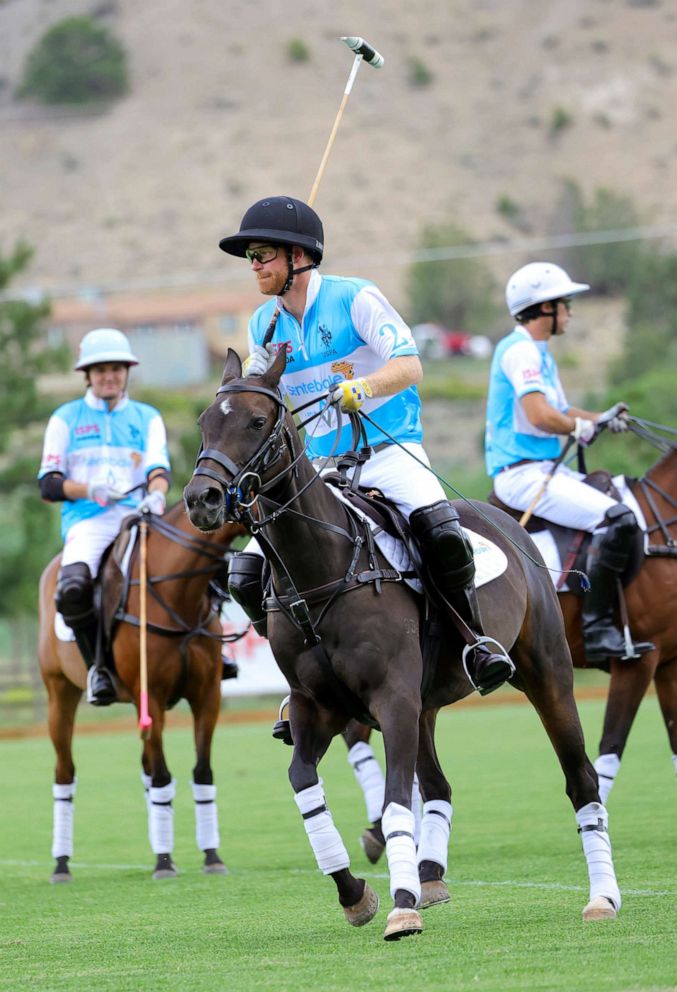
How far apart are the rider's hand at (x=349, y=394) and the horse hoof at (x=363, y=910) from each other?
5.78 ft

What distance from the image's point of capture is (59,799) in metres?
9.57

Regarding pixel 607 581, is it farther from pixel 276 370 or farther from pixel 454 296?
pixel 454 296

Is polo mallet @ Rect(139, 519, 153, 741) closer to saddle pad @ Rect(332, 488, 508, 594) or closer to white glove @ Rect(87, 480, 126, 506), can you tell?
white glove @ Rect(87, 480, 126, 506)

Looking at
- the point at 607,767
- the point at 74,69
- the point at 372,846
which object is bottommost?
the point at 372,846

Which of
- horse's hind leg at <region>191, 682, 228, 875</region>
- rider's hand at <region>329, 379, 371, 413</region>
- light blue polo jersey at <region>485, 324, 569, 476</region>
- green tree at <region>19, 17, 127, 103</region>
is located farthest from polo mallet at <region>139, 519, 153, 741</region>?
green tree at <region>19, 17, 127, 103</region>

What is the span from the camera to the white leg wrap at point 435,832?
684 centimetres

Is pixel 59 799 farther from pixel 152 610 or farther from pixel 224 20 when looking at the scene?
pixel 224 20

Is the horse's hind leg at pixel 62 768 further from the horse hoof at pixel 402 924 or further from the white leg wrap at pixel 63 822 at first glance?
the horse hoof at pixel 402 924

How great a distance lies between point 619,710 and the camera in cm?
905

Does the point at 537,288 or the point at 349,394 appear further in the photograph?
the point at 537,288

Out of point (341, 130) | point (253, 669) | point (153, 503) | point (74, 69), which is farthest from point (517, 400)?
point (74, 69)

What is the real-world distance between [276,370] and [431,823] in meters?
2.14

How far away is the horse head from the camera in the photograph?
539cm

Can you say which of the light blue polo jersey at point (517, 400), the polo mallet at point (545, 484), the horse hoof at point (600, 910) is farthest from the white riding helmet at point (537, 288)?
the horse hoof at point (600, 910)
